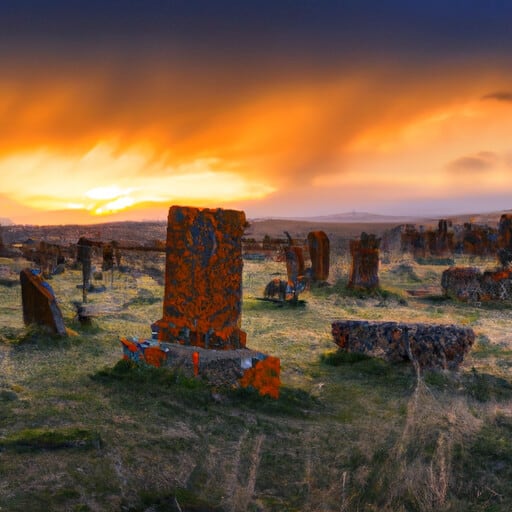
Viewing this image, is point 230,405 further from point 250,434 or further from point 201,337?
point 201,337

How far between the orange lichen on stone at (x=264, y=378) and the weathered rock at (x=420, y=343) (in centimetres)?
239

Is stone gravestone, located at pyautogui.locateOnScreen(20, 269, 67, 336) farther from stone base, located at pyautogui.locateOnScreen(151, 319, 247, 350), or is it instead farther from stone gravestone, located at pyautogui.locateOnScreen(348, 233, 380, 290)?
stone gravestone, located at pyautogui.locateOnScreen(348, 233, 380, 290)

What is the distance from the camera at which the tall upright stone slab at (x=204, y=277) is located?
640 centimetres

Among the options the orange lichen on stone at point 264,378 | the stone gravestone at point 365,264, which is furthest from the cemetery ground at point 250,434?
the stone gravestone at point 365,264

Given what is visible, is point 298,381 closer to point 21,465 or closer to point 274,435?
point 274,435

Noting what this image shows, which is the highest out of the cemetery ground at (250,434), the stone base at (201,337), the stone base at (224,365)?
the stone base at (201,337)

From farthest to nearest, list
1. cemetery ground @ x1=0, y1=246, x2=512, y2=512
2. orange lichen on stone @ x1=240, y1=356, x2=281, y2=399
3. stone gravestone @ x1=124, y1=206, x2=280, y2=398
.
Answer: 1. stone gravestone @ x1=124, y1=206, x2=280, y2=398
2. orange lichen on stone @ x1=240, y1=356, x2=281, y2=399
3. cemetery ground @ x1=0, y1=246, x2=512, y2=512

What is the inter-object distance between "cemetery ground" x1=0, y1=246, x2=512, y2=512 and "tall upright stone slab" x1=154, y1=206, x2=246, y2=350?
74cm

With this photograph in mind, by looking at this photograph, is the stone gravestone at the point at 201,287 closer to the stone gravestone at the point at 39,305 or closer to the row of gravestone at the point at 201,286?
the row of gravestone at the point at 201,286

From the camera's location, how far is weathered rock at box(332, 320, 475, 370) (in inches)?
298

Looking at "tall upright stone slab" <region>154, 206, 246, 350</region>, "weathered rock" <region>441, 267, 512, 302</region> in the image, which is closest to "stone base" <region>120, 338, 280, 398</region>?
"tall upright stone slab" <region>154, 206, 246, 350</region>

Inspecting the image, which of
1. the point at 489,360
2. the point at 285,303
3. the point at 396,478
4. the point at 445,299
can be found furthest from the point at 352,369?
the point at 445,299

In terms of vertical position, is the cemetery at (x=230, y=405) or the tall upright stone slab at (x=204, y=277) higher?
the tall upright stone slab at (x=204, y=277)

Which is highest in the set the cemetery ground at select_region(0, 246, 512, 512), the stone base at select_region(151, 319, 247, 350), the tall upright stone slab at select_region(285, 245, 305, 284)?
the tall upright stone slab at select_region(285, 245, 305, 284)
